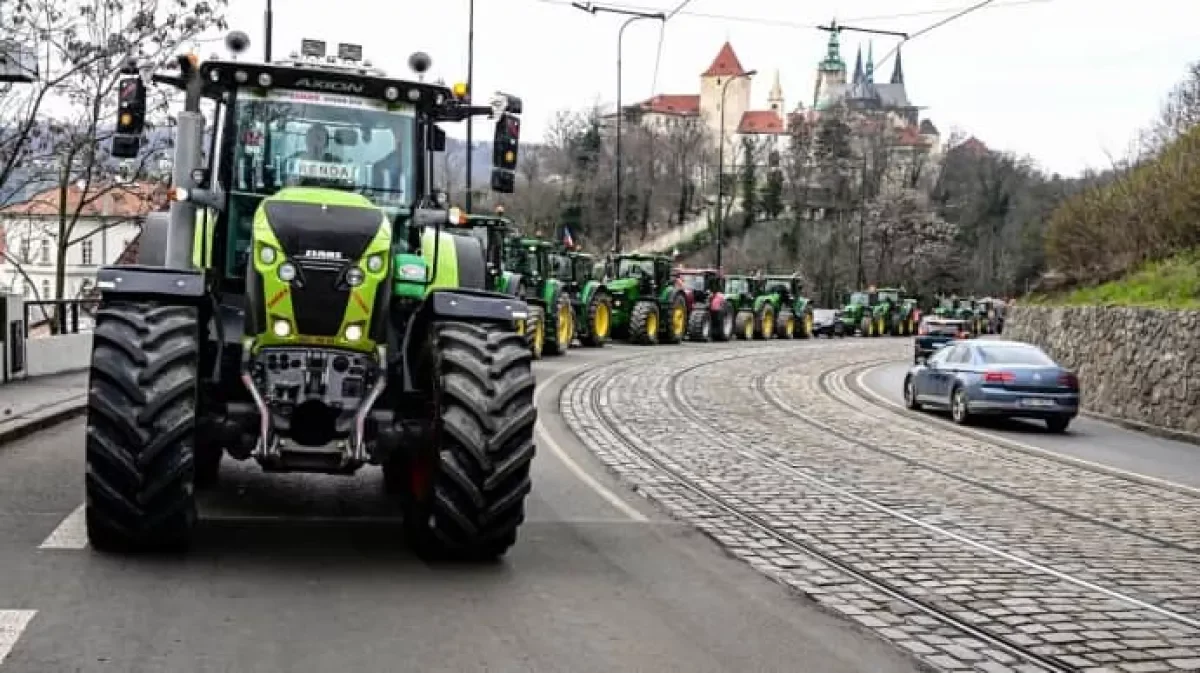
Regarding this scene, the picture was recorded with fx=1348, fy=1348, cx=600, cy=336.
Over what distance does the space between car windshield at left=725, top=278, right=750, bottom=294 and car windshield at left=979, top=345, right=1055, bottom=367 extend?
31.6 metres

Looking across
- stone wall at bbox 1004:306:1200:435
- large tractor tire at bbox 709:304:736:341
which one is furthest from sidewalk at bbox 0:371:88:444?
large tractor tire at bbox 709:304:736:341

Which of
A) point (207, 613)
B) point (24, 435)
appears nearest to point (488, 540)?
point (207, 613)

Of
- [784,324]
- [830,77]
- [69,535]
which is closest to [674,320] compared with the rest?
[784,324]

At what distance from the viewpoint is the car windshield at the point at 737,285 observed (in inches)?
2121

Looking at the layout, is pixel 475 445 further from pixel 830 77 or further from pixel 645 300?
pixel 830 77

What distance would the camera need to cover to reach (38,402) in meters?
16.3

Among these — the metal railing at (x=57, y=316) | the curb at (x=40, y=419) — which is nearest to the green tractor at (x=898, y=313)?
the metal railing at (x=57, y=316)

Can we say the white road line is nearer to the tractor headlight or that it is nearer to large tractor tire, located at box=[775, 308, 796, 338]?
the tractor headlight

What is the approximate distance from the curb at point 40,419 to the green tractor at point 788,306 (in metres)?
38.4

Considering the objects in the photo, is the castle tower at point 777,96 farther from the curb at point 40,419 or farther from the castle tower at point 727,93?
the curb at point 40,419

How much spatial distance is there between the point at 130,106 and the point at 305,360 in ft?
9.45

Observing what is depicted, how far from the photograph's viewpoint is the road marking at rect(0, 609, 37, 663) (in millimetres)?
5848

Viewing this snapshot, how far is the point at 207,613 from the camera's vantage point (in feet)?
21.5

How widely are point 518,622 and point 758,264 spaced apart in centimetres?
9529
